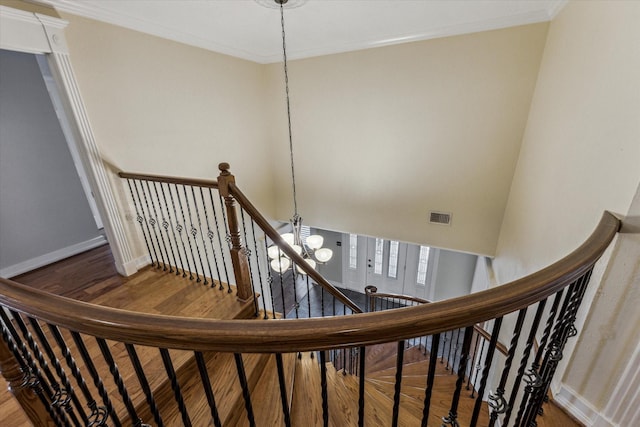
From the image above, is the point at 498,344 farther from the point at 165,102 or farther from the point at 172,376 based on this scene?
the point at 165,102

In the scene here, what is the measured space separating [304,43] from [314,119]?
1.04 metres

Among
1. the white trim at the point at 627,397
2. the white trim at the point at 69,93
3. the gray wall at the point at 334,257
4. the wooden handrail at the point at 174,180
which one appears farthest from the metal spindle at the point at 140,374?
the gray wall at the point at 334,257

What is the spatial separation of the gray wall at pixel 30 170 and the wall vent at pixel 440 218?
4943 millimetres

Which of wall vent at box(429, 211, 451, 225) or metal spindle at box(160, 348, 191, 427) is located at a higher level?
metal spindle at box(160, 348, 191, 427)

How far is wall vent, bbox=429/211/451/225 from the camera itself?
3.91 metres

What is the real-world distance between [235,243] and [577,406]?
2264 mm

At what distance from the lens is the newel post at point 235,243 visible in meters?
1.92

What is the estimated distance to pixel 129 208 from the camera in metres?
Result: 2.80

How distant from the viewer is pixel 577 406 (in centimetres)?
136

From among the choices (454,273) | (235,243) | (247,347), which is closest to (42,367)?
(247,347)

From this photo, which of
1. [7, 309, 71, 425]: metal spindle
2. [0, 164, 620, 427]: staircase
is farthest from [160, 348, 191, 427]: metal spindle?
[7, 309, 71, 425]: metal spindle

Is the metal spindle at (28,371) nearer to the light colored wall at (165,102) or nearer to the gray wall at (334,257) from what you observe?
the light colored wall at (165,102)

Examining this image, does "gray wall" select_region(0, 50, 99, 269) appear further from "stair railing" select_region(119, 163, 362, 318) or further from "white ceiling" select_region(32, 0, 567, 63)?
"white ceiling" select_region(32, 0, 567, 63)

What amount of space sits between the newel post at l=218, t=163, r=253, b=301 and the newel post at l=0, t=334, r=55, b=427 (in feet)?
3.90
